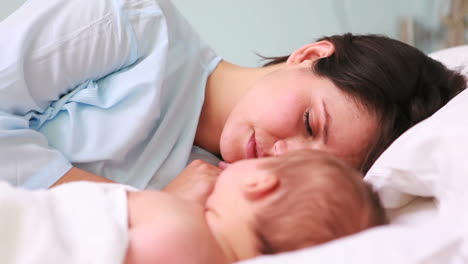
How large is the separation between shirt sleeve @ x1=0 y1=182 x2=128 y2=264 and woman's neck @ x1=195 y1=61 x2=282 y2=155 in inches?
21.1

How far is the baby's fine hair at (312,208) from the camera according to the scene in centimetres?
55

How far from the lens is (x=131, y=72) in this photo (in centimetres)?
99

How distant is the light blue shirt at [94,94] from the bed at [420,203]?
494 mm

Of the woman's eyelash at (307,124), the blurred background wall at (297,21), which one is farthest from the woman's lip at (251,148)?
the blurred background wall at (297,21)

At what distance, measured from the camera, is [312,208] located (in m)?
0.55

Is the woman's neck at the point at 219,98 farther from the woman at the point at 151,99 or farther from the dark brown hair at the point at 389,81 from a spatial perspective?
the dark brown hair at the point at 389,81

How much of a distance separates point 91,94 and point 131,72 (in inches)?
4.0

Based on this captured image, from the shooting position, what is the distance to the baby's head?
549 mm

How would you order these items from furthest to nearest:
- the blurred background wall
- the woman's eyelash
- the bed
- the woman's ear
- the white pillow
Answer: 1. the blurred background wall
2. the woman's ear
3. the woman's eyelash
4. the white pillow
5. the bed

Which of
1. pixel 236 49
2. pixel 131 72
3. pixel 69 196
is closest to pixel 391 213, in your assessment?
pixel 69 196

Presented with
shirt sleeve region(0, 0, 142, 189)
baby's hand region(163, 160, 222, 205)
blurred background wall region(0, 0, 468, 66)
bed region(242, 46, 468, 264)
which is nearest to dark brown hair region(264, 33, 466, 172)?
bed region(242, 46, 468, 264)

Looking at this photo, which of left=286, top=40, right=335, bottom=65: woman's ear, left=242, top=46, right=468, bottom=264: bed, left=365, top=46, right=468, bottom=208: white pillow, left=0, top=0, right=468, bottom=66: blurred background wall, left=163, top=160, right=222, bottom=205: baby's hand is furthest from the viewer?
left=0, top=0, right=468, bottom=66: blurred background wall

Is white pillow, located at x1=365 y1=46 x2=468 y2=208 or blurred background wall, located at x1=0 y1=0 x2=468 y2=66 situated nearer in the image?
white pillow, located at x1=365 y1=46 x2=468 y2=208

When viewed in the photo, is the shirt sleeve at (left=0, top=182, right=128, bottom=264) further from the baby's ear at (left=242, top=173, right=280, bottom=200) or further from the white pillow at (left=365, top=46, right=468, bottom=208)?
the white pillow at (left=365, top=46, right=468, bottom=208)
